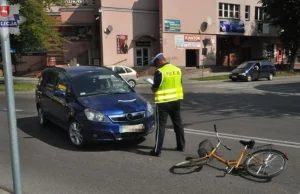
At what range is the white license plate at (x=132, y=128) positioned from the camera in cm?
708

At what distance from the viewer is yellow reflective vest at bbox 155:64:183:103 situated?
6.68 meters

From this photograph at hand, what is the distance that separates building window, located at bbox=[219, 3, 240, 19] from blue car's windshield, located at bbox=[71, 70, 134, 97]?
119ft

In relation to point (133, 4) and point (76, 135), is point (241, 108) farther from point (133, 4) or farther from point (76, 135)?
point (133, 4)

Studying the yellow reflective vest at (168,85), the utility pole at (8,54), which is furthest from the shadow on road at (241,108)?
the utility pole at (8,54)

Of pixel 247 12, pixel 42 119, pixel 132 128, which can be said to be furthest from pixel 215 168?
pixel 247 12

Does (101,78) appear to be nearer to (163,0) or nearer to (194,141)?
(194,141)

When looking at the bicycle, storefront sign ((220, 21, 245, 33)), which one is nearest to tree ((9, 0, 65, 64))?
the bicycle

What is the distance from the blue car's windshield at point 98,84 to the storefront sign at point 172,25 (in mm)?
30195

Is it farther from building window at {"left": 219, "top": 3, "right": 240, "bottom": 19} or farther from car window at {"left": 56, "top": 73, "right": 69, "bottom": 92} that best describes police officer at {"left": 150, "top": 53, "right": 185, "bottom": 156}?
building window at {"left": 219, "top": 3, "right": 240, "bottom": 19}

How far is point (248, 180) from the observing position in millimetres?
5457

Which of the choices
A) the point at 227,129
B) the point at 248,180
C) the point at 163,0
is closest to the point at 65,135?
the point at 227,129

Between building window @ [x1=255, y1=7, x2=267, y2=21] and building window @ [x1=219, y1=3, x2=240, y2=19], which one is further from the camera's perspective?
building window @ [x1=255, y1=7, x2=267, y2=21]

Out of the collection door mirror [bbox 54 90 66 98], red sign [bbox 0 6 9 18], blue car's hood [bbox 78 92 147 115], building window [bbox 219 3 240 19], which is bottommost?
blue car's hood [bbox 78 92 147 115]

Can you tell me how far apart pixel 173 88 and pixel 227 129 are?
3.16 meters
